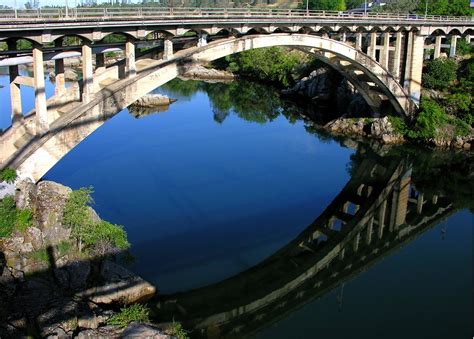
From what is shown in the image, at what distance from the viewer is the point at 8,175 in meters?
13.6

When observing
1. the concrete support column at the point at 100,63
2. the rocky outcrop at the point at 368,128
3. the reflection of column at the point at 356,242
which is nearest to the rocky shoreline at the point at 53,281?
the concrete support column at the point at 100,63

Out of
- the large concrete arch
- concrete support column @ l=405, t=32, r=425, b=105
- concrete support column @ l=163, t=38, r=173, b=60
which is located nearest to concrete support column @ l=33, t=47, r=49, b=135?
the large concrete arch

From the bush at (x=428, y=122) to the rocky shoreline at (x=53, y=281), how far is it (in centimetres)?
1977

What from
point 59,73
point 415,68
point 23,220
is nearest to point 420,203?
point 415,68

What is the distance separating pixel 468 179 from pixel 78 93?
18.1 meters

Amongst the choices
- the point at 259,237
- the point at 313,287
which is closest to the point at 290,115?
the point at 259,237

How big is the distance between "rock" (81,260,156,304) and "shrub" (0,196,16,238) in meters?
2.36

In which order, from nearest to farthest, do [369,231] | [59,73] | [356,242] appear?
[59,73] < [356,242] < [369,231]

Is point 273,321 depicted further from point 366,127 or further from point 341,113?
point 341,113

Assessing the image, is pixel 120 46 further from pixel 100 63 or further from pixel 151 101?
pixel 151 101

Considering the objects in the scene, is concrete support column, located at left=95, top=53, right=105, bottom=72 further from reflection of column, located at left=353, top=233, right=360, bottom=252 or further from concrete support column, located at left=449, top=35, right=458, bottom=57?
concrete support column, located at left=449, top=35, right=458, bottom=57

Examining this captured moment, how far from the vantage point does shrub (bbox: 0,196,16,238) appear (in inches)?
503

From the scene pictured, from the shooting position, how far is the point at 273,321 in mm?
13898

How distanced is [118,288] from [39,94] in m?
5.32
